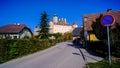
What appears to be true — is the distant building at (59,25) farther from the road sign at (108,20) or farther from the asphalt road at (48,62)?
the road sign at (108,20)

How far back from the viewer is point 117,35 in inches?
512

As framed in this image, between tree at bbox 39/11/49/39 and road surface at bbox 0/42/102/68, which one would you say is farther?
tree at bbox 39/11/49/39

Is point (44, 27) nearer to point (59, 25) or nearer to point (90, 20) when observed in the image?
point (90, 20)

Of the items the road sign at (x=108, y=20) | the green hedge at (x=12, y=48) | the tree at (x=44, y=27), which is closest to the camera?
the road sign at (x=108, y=20)

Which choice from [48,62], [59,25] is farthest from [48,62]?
[59,25]

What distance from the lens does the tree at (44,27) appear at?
41.3 m

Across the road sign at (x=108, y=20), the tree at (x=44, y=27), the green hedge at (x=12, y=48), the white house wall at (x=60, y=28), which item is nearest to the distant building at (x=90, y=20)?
the tree at (x=44, y=27)

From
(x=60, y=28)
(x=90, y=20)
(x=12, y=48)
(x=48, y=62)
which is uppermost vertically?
(x=60, y=28)

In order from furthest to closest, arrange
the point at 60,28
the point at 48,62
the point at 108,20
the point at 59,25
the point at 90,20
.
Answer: the point at 60,28 < the point at 59,25 < the point at 90,20 < the point at 48,62 < the point at 108,20

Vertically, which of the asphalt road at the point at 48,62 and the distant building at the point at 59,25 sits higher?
the distant building at the point at 59,25

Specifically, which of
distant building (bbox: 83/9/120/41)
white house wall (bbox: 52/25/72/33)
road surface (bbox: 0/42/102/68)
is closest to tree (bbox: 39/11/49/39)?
distant building (bbox: 83/9/120/41)

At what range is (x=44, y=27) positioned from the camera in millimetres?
41844

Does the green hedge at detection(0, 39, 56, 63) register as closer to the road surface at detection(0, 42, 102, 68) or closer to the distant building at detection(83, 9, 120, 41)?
the road surface at detection(0, 42, 102, 68)

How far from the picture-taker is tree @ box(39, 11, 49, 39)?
41263mm
